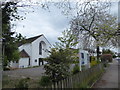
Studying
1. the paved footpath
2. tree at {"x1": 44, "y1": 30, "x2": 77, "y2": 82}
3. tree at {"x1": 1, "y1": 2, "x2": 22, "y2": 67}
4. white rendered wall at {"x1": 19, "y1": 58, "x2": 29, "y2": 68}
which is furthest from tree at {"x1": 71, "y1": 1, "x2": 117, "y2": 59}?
white rendered wall at {"x1": 19, "y1": 58, "x2": 29, "y2": 68}

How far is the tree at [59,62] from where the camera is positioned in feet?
17.0

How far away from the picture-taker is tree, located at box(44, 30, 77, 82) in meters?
5.17

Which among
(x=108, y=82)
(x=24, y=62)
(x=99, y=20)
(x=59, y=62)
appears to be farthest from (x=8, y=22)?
(x=24, y=62)

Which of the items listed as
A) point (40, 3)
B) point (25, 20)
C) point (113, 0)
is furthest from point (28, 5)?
point (113, 0)

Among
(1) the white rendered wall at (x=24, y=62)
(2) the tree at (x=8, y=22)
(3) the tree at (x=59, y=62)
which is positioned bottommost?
(1) the white rendered wall at (x=24, y=62)

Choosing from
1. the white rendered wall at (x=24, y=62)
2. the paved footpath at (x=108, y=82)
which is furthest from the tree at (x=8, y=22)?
the white rendered wall at (x=24, y=62)

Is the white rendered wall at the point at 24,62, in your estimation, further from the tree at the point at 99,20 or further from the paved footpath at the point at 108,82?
the tree at the point at 99,20

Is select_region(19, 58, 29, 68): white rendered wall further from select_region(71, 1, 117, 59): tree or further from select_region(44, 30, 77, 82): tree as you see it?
select_region(71, 1, 117, 59): tree

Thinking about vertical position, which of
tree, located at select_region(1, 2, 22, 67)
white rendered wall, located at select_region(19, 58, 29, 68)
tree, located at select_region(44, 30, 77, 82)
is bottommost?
white rendered wall, located at select_region(19, 58, 29, 68)

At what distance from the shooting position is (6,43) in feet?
23.6

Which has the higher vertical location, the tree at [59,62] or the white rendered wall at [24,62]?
the tree at [59,62]

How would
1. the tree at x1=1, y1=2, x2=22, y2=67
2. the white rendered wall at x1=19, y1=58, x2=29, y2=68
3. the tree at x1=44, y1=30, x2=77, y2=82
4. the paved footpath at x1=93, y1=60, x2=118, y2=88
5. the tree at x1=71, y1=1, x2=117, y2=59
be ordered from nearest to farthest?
the tree at x1=71, y1=1, x2=117, y2=59, the tree at x1=44, y1=30, x2=77, y2=82, the tree at x1=1, y1=2, x2=22, y2=67, the paved footpath at x1=93, y1=60, x2=118, y2=88, the white rendered wall at x1=19, y1=58, x2=29, y2=68

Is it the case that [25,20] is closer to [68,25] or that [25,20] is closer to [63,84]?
[68,25]

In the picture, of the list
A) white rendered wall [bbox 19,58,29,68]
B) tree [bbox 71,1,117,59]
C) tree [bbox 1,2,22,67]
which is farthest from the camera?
white rendered wall [bbox 19,58,29,68]
